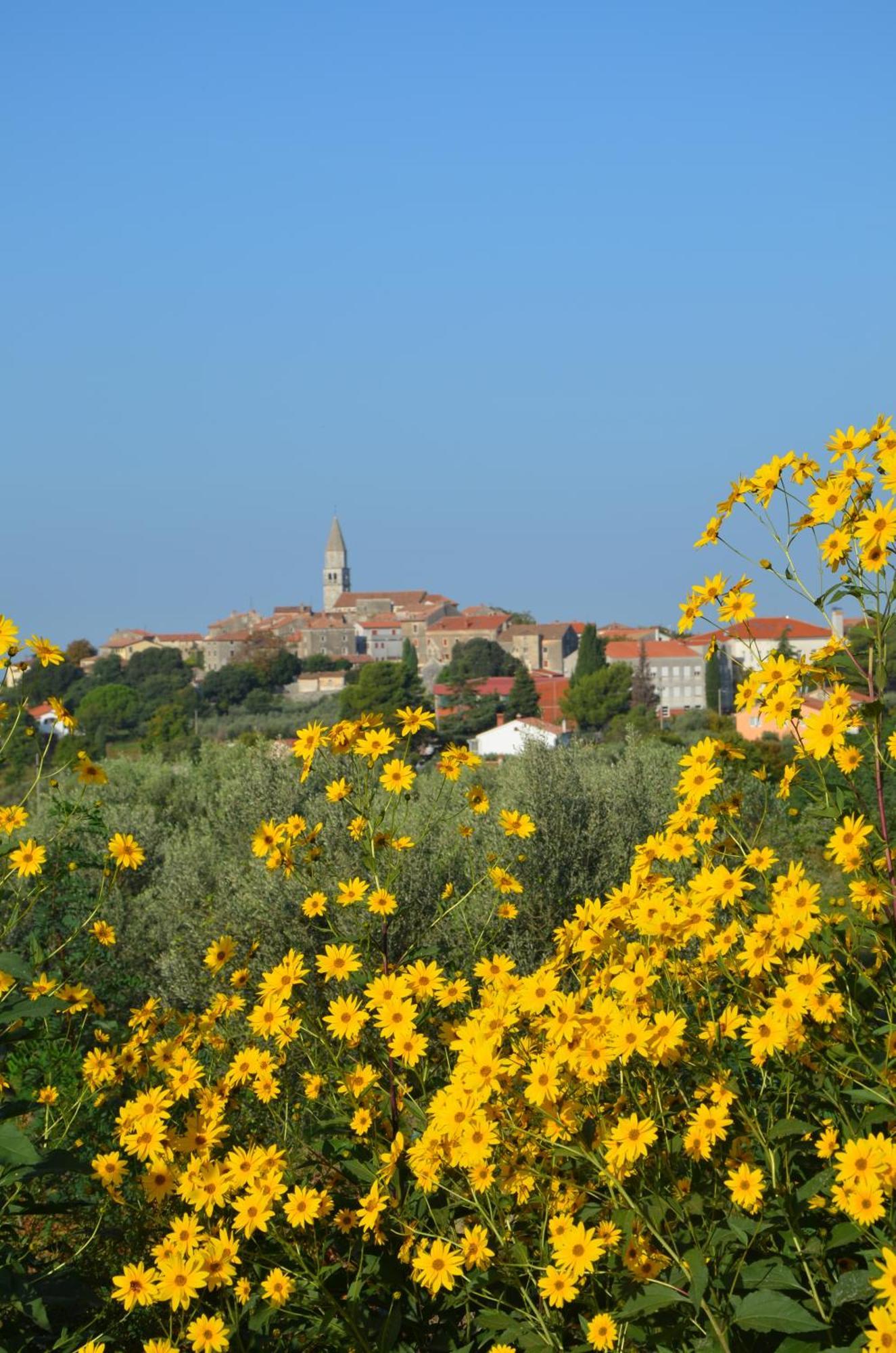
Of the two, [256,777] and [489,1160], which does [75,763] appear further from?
[256,777]

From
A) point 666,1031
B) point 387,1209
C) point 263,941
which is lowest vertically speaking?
point 263,941

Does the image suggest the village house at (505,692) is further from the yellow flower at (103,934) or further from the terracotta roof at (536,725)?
the yellow flower at (103,934)

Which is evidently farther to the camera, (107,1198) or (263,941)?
(263,941)

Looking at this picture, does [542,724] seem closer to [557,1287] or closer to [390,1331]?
[390,1331]

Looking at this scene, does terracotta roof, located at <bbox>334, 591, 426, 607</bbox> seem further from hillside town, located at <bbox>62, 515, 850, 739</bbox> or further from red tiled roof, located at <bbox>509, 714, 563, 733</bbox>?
red tiled roof, located at <bbox>509, 714, 563, 733</bbox>

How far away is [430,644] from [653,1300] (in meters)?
122

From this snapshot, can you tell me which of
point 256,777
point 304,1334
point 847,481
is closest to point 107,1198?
point 304,1334

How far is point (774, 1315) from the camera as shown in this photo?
7.01 ft

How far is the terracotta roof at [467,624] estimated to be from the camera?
122375mm

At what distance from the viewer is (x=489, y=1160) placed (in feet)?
8.61

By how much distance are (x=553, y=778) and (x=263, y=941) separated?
335 centimetres

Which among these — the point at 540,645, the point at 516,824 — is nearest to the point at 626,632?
the point at 540,645

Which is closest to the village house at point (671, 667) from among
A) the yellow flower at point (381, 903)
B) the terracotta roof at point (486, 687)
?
the terracotta roof at point (486, 687)

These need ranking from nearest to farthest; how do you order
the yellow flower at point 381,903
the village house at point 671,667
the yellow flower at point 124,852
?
the yellow flower at point 381,903 < the yellow flower at point 124,852 < the village house at point 671,667
